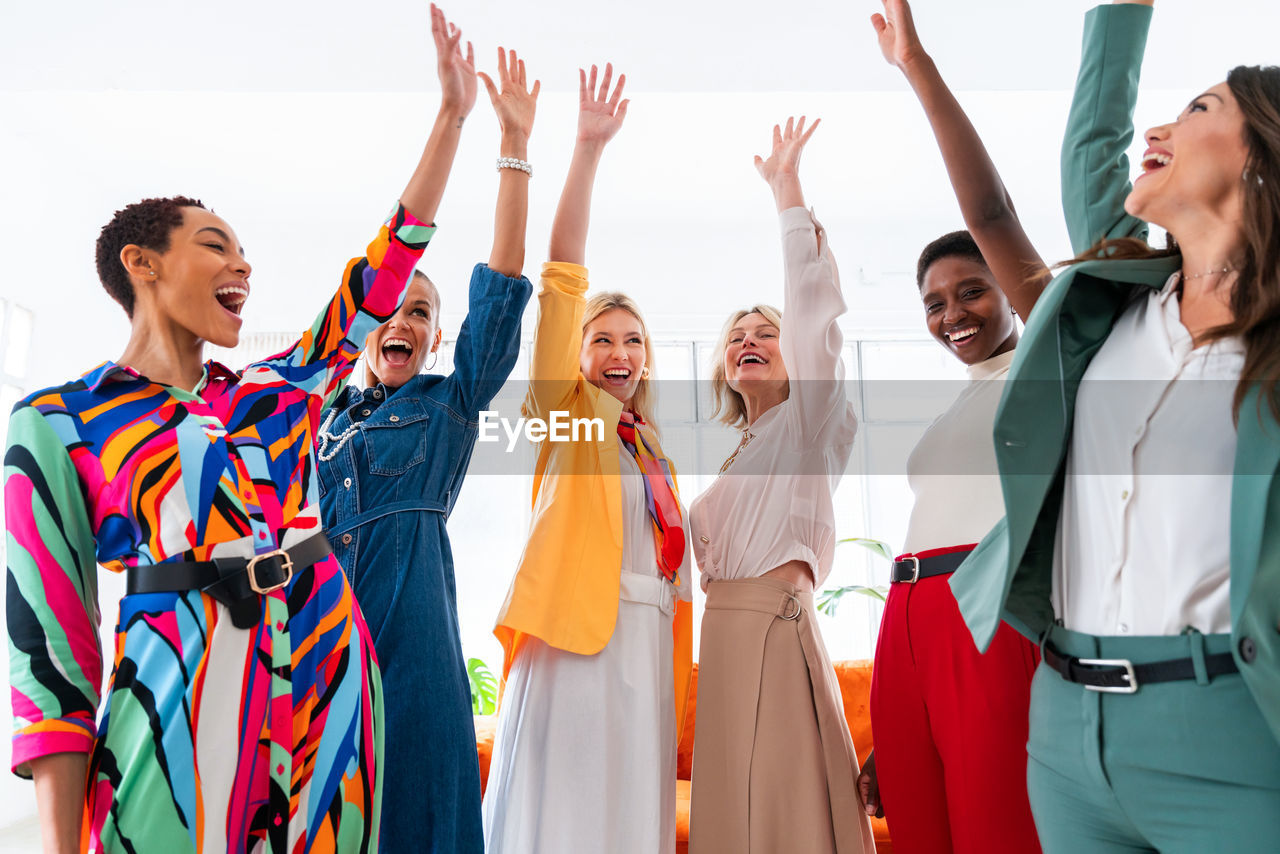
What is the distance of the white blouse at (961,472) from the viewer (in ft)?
5.20

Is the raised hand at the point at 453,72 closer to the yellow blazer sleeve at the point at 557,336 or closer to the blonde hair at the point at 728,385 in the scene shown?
the yellow blazer sleeve at the point at 557,336

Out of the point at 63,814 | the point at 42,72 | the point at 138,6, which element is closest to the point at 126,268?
the point at 63,814

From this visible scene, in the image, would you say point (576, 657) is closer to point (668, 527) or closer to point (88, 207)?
point (668, 527)

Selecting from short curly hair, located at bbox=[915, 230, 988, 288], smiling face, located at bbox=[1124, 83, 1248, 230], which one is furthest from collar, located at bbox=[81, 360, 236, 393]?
short curly hair, located at bbox=[915, 230, 988, 288]

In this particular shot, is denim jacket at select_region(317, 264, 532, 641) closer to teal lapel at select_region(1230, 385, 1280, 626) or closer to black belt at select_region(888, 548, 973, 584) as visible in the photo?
black belt at select_region(888, 548, 973, 584)

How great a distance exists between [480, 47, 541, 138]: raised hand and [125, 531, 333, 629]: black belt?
1038 mm

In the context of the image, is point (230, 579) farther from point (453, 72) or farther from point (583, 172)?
point (583, 172)

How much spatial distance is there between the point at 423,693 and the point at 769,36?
11.1ft

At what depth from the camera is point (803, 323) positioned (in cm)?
183

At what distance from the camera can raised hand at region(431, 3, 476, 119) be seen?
→ 5.17ft

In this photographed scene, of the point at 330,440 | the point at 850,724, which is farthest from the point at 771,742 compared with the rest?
the point at 850,724

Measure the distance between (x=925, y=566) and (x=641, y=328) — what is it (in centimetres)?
94

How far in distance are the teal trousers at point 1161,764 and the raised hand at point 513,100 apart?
1.37 meters

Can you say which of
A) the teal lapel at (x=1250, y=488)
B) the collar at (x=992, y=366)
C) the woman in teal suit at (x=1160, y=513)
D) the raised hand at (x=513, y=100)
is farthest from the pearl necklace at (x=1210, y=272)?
the raised hand at (x=513, y=100)
